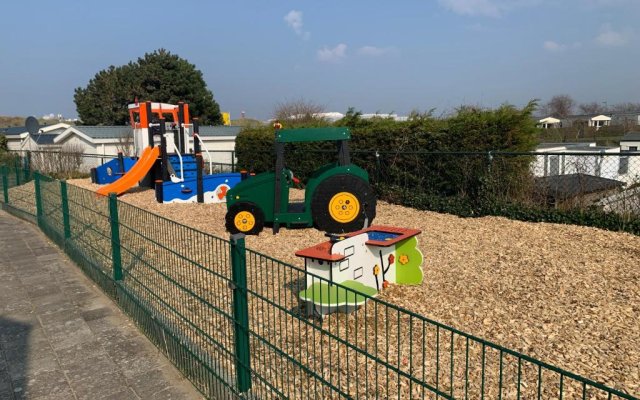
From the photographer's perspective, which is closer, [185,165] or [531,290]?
[531,290]

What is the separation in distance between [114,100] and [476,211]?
36.4 metres

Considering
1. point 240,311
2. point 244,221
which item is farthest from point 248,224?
point 240,311

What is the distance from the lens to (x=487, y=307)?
4.92 m

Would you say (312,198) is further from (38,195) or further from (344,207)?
(38,195)

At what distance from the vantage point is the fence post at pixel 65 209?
7.29 metres

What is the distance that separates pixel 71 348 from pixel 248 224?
13.9ft

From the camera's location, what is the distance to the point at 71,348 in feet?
15.3

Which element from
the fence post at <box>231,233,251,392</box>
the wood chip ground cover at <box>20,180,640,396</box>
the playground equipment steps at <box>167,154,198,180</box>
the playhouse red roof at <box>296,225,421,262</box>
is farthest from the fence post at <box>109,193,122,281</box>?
Result: the playground equipment steps at <box>167,154,198,180</box>

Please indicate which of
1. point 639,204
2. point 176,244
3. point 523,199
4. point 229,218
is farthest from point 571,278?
point 229,218

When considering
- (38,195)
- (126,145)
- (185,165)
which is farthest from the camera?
(126,145)

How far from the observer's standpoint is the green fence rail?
3066mm

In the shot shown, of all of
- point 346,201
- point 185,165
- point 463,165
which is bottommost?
point 346,201

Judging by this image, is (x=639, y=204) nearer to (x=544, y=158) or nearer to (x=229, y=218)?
(x=544, y=158)

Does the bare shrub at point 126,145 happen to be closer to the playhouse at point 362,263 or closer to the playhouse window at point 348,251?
the playhouse at point 362,263
